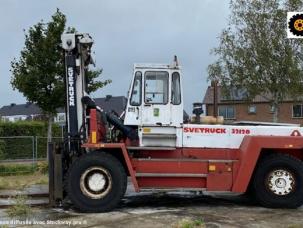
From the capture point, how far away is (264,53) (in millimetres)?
29172

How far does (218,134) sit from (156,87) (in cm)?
174

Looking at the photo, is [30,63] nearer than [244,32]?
Yes

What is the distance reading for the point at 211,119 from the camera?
13.2 m

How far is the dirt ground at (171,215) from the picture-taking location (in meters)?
10.7

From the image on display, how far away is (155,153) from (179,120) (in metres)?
0.91

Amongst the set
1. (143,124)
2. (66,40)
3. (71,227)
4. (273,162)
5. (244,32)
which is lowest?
(71,227)

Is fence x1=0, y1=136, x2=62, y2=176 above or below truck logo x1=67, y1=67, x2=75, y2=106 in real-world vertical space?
below

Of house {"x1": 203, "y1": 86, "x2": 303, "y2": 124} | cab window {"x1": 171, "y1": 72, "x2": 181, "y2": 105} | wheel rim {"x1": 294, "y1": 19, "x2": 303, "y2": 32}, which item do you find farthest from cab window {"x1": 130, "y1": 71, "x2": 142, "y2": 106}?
house {"x1": 203, "y1": 86, "x2": 303, "y2": 124}

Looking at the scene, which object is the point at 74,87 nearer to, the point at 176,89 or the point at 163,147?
the point at 176,89

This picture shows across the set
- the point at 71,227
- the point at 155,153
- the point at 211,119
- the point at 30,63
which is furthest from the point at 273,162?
the point at 30,63

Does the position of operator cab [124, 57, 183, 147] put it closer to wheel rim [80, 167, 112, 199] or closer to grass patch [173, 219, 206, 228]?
wheel rim [80, 167, 112, 199]

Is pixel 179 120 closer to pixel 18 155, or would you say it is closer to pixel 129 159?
pixel 129 159

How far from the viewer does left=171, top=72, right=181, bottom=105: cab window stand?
12.7 metres

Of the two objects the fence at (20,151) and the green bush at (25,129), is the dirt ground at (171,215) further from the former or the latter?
the green bush at (25,129)
